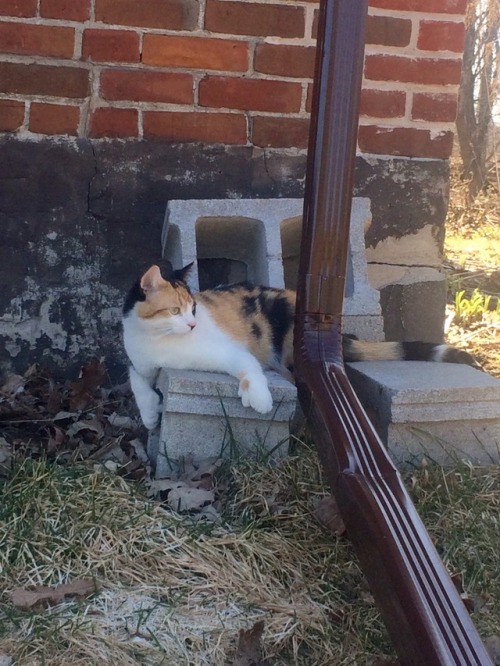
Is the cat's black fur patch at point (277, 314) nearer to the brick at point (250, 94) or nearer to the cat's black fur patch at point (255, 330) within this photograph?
the cat's black fur patch at point (255, 330)

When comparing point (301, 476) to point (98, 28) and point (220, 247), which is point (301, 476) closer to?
point (220, 247)

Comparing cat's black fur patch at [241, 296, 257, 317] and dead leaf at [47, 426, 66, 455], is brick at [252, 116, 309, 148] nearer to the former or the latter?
cat's black fur patch at [241, 296, 257, 317]

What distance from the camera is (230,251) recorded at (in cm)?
337

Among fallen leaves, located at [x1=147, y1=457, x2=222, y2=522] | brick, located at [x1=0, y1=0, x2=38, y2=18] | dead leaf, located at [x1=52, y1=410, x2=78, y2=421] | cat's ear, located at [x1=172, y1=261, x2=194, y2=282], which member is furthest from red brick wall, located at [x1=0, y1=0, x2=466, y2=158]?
fallen leaves, located at [x1=147, y1=457, x2=222, y2=522]

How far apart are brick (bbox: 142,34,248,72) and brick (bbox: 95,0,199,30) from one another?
47 mm

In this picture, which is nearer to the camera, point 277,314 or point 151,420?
point 151,420

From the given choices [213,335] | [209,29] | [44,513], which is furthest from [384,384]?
[209,29]

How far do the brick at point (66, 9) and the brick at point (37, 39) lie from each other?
0.04 meters

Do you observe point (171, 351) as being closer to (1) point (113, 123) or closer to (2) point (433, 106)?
(1) point (113, 123)

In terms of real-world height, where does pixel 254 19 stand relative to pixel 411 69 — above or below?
above

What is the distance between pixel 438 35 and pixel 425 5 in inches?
4.9

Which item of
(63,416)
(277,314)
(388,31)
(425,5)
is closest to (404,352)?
(277,314)

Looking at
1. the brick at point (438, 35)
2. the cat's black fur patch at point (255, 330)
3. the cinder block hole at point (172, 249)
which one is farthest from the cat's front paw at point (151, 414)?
the brick at point (438, 35)

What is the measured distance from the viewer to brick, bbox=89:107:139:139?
3123 millimetres
